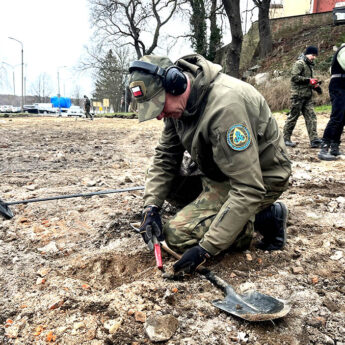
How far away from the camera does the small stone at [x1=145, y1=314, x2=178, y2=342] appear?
1.56m

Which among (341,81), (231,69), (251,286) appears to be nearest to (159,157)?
(251,286)

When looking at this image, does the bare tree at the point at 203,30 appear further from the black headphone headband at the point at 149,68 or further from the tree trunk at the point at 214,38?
the black headphone headband at the point at 149,68

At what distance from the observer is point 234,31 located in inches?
551

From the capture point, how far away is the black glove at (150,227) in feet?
7.36

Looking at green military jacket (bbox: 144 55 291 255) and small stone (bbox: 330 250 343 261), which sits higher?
green military jacket (bbox: 144 55 291 255)

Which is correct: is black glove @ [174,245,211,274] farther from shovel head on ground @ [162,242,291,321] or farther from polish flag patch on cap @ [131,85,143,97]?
polish flag patch on cap @ [131,85,143,97]

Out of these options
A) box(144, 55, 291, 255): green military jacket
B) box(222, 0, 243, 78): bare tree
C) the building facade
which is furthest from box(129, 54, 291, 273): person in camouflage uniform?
the building facade

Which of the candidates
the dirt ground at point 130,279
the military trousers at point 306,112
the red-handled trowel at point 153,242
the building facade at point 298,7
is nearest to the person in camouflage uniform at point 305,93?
the military trousers at point 306,112

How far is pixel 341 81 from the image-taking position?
486 cm

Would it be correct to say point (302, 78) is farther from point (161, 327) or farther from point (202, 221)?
point (161, 327)

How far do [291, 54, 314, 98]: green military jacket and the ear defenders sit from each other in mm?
4827

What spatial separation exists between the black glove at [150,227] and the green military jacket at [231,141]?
0.40m

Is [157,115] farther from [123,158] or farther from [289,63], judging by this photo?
[289,63]

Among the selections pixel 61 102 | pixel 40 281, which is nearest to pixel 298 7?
pixel 61 102
